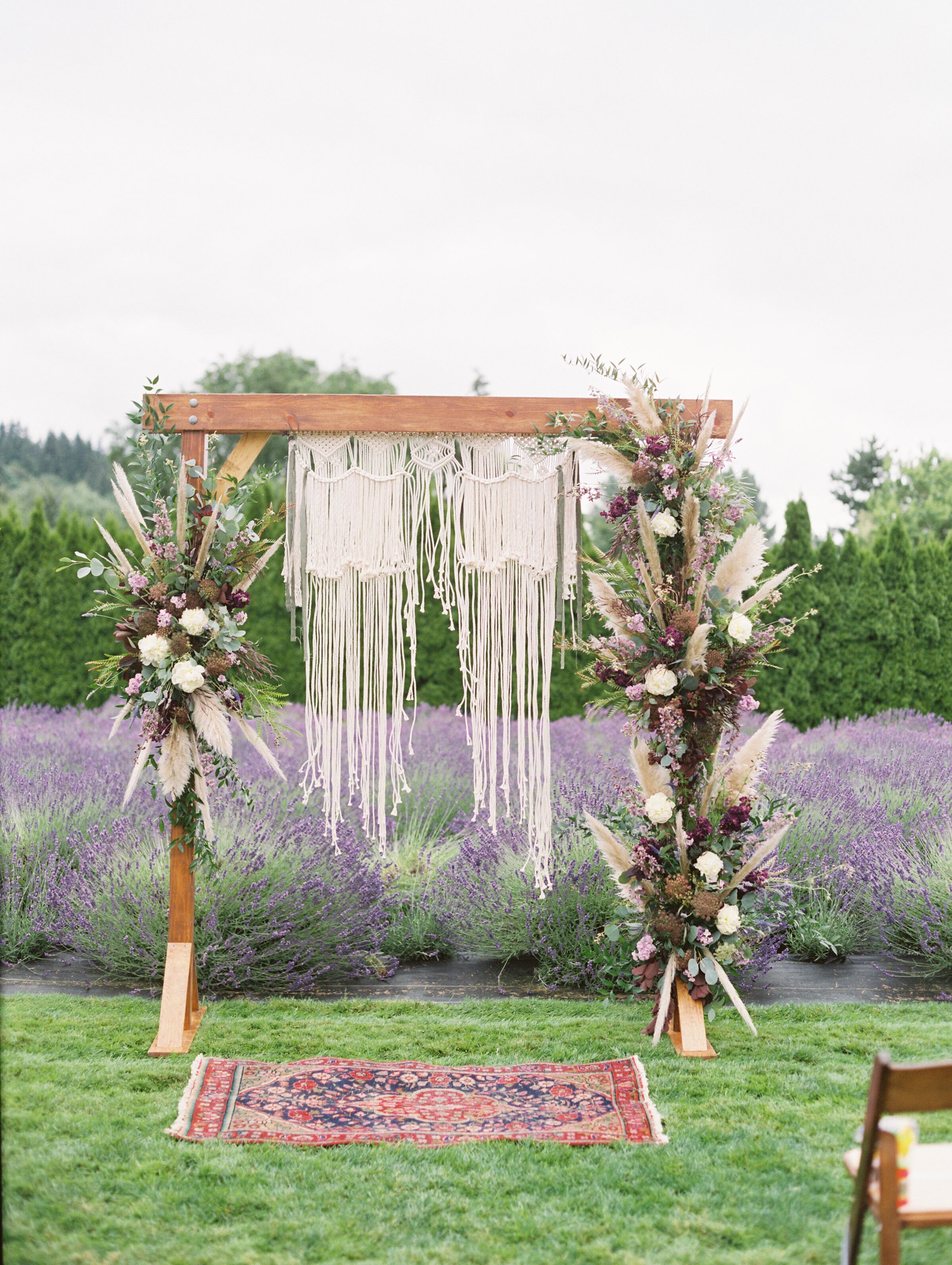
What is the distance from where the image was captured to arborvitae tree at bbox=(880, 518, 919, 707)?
7.06 metres

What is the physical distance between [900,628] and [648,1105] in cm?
519

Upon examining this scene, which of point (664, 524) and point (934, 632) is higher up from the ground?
point (664, 524)

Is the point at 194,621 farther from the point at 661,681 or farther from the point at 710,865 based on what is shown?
the point at 710,865

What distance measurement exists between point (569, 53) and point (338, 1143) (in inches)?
203

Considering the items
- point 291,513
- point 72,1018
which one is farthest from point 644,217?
point 72,1018

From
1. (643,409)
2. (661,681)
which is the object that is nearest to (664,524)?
(643,409)

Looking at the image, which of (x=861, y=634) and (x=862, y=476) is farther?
(x=862, y=476)

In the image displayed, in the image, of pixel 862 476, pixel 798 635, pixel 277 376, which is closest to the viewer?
pixel 798 635

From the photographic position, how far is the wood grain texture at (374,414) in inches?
135

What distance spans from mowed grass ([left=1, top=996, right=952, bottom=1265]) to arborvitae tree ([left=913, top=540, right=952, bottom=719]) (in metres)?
4.13

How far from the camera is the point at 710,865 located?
3.20 meters

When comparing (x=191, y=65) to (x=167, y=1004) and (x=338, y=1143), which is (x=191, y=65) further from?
(x=338, y=1143)

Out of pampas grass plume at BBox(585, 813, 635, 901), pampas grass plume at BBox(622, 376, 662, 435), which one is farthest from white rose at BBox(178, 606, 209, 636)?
pampas grass plume at BBox(622, 376, 662, 435)

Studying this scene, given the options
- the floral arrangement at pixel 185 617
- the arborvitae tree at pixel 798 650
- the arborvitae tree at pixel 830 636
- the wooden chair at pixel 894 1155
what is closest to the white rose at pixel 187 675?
the floral arrangement at pixel 185 617
